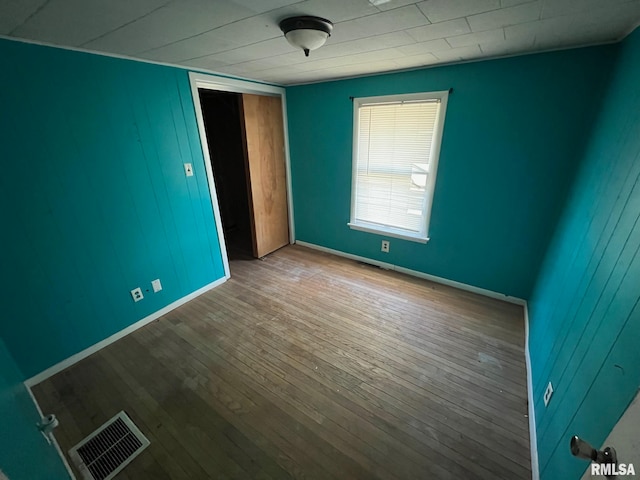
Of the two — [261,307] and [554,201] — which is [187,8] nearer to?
[261,307]

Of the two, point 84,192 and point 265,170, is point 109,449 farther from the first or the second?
point 265,170

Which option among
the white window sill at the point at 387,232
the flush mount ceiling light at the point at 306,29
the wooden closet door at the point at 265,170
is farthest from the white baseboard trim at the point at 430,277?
the flush mount ceiling light at the point at 306,29

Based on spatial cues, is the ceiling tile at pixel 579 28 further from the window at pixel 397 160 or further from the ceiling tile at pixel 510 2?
the window at pixel 397 160

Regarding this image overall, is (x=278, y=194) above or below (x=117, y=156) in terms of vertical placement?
below

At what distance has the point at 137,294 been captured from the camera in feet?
7.50

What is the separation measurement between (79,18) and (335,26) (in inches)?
50.1

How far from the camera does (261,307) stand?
8.53 ft

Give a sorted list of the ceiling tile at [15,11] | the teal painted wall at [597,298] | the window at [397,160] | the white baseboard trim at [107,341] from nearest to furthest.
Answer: the teal painted wall at [597,298]
the ceiling tile at [15,11]
the white baseboard trim at [107,341]
the window at [397,160]

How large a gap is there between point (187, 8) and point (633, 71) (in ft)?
7.55

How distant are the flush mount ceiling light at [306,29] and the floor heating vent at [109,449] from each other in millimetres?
2404

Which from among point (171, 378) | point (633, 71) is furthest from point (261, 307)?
point (633, 71)

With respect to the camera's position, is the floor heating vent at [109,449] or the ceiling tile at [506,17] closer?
the ceiling tile at [506,17]

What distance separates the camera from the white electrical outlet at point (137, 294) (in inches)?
88.9

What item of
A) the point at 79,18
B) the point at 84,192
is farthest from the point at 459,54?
the point at 84,192
